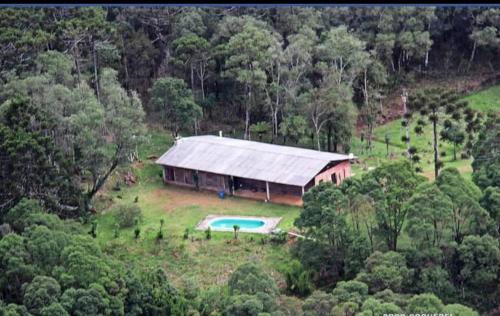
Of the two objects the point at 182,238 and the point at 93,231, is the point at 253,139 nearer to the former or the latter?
the point at 182,238

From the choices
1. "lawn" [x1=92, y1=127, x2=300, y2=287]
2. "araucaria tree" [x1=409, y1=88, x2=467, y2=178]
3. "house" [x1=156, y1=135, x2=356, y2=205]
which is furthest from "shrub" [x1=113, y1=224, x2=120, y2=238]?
"araucaria tree" [x1=409, y1=88, x2=467, y2=178]

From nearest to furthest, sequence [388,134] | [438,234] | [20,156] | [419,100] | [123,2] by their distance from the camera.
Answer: [123,2]
[438,234]
[20,156]
[419,100]
[388,134]

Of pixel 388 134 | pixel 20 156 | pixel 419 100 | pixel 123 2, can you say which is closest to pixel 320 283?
pixel 419 100

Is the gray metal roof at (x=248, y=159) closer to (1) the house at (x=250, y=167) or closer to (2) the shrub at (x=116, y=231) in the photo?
(1) the house at (x=250, y=167)

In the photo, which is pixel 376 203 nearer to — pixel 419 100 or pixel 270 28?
pixel 419 100

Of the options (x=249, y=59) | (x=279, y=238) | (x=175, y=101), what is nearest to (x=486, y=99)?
(x=249, y=59)

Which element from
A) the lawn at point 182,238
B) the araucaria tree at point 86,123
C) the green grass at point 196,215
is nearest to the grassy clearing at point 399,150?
the green grass at point 196,215

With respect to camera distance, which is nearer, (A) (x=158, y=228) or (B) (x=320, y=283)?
(B) (x=320, y=283)
